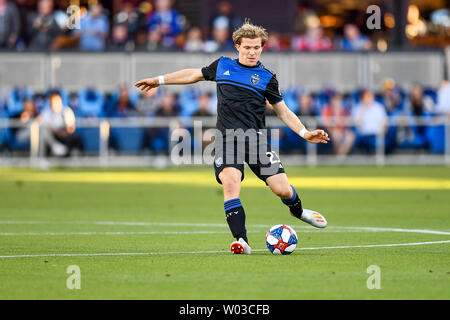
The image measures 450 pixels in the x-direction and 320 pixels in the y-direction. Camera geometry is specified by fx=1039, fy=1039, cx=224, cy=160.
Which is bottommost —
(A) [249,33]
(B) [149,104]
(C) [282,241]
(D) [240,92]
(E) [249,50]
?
(C) [282,241]

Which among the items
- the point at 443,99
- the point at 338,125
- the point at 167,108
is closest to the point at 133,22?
the point at 167,108

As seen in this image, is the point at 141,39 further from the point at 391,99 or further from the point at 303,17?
the point at 391,99

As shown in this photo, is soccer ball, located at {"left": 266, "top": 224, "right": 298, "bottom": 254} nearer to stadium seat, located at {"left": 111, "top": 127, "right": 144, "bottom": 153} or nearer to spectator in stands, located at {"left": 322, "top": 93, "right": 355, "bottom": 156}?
stadium seat, located at {"left": 111, "top": 127, "right": 144, "bottom": 153}

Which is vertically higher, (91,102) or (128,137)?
(91,102)

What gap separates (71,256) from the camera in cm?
1038

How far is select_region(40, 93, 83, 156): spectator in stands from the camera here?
2997 centimetres

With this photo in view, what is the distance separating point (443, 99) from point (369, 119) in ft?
8.26

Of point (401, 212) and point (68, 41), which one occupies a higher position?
point (68, 41)

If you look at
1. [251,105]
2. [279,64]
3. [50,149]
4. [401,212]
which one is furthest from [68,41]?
[251,105]

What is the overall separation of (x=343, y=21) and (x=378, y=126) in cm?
974

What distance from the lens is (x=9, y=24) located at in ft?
103

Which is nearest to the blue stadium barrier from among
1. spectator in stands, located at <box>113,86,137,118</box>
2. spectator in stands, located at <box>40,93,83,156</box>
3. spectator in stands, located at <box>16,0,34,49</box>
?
spectator in stands, located at <box>40,93,83,156</box>

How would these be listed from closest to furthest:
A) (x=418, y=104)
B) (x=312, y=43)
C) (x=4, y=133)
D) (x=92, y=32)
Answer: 1. (x=4, y=133)
2. (x=418, y=104)
3. (x=92, y=32)
4. (x=312, y=43)
